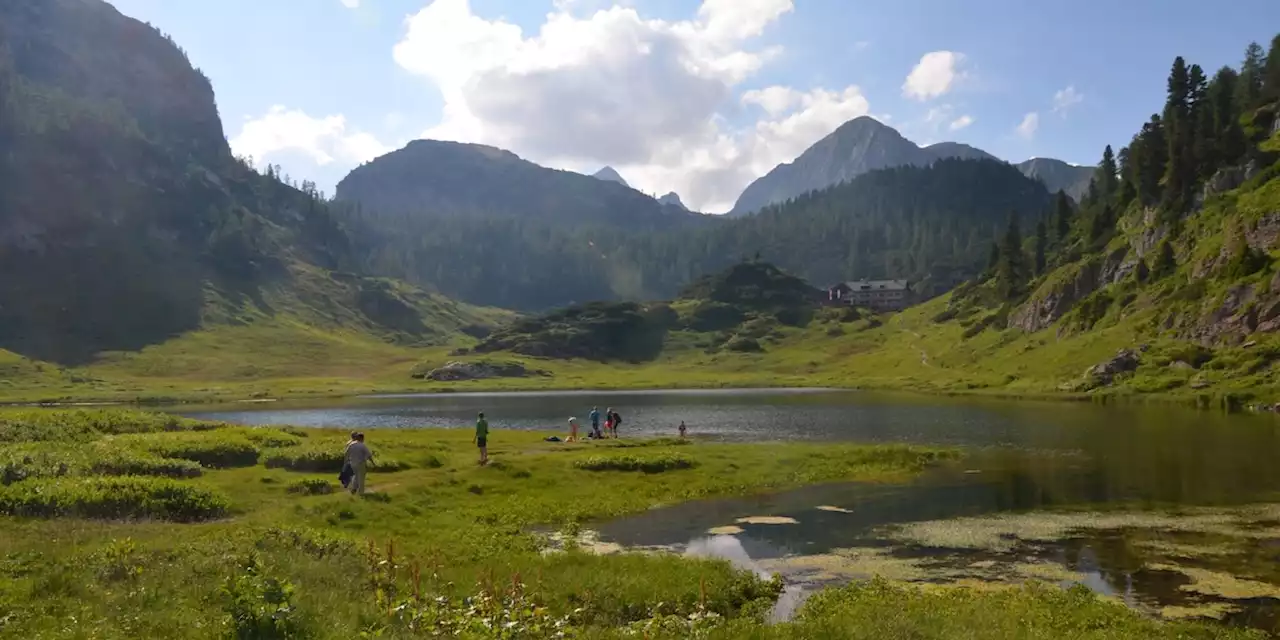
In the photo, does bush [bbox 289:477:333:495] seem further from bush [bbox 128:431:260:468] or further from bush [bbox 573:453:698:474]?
bush [bbox 573:453:698:474]

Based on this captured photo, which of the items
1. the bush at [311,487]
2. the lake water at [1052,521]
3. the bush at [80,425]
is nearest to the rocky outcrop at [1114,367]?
the lake water at [1052,521]

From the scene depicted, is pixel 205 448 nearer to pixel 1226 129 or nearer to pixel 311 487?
pixel 311 487

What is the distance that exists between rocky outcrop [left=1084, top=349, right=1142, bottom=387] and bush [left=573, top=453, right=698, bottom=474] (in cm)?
11066

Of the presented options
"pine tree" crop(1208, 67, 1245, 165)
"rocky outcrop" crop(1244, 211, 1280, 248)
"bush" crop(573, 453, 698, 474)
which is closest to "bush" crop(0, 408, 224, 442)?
"bush" crop(573, 453, 698, 474)

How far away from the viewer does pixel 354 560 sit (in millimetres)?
25344

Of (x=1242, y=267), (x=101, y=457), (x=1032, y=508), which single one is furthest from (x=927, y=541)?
(x=1242, y=267)

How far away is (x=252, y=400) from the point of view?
180875 millimetres

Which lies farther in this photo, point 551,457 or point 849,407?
point 849,407

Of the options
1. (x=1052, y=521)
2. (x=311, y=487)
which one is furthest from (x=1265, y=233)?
(x=311, y=487)

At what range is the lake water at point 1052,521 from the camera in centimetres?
2873

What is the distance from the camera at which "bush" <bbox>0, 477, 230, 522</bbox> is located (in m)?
30.0

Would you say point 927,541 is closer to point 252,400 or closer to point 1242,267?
point 1242,267

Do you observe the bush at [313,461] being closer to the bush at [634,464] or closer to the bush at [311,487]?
the bush at [311,487]

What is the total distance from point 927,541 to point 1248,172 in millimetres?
187929
